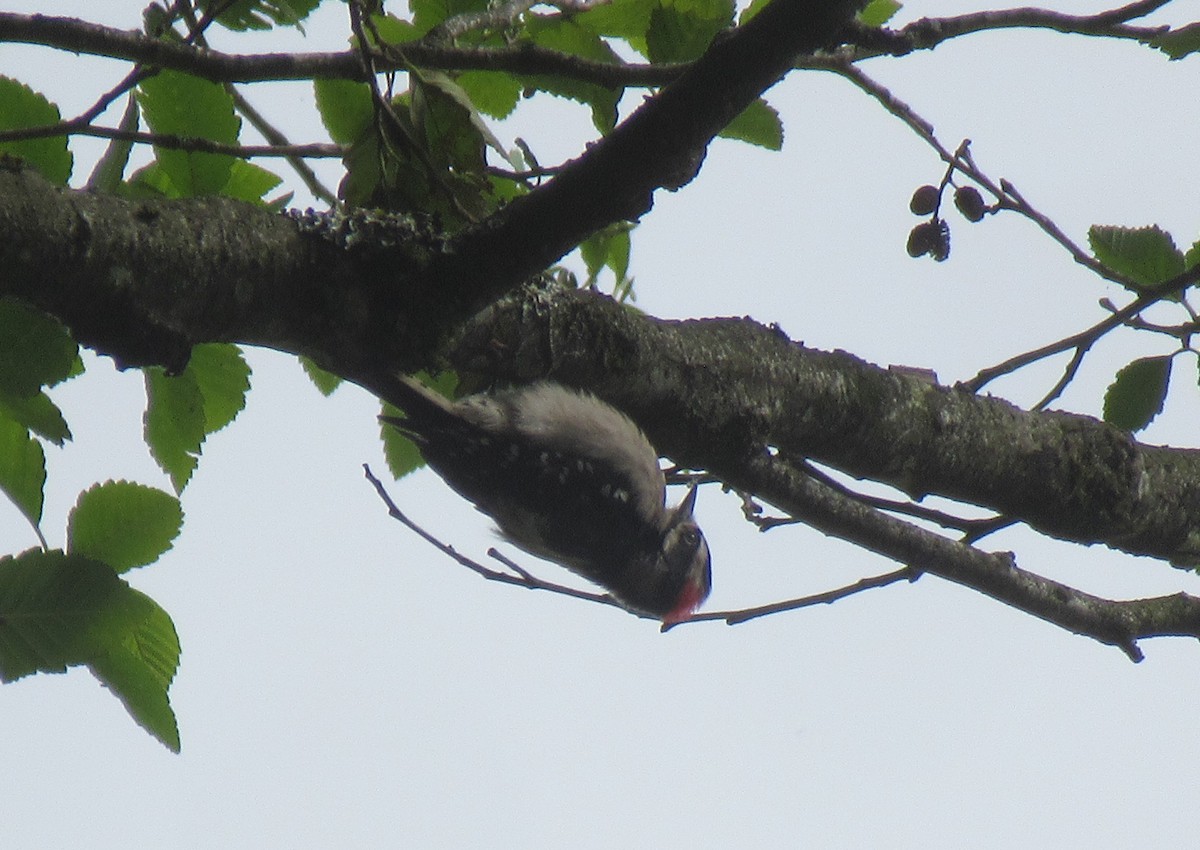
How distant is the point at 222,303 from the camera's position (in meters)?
2.07

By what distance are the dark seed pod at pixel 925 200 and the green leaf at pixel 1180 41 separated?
94 cm

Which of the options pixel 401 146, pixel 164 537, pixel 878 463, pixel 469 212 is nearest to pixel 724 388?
pixel 878 463

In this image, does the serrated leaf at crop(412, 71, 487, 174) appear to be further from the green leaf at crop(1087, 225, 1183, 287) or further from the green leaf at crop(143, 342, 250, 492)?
the green leaf at crop(1087, 225, 1183, 287)

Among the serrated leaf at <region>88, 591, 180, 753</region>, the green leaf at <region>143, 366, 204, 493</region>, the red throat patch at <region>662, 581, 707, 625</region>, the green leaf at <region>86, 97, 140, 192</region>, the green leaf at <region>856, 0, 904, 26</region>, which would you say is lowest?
the serrated leaf at <region>88, 591, 180, 753</region>

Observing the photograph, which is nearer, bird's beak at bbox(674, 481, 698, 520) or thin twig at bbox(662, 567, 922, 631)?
thin twig at bbox(662, 567, 922, 631)

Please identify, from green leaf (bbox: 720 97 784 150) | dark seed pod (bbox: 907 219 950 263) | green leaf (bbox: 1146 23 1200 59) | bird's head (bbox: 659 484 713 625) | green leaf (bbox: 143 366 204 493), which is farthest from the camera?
bird's head (bbox: 659 484 713 625)

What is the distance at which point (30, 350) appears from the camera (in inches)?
76.6

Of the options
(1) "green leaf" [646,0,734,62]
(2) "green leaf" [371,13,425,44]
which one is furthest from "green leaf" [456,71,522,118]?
(1) "green leaf" [646,0,734,62]

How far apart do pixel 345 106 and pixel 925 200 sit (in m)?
1.70

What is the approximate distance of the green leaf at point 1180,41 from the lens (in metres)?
2.29

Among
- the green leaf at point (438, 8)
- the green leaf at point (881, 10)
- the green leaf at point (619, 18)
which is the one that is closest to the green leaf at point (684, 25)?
the green leaf at point (619, 18)

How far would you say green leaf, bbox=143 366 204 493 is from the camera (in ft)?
7.88

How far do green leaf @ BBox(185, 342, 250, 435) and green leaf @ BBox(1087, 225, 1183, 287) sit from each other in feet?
7.15

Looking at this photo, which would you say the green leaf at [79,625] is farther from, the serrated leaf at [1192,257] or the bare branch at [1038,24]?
the serrated leaf at [1192,257]
